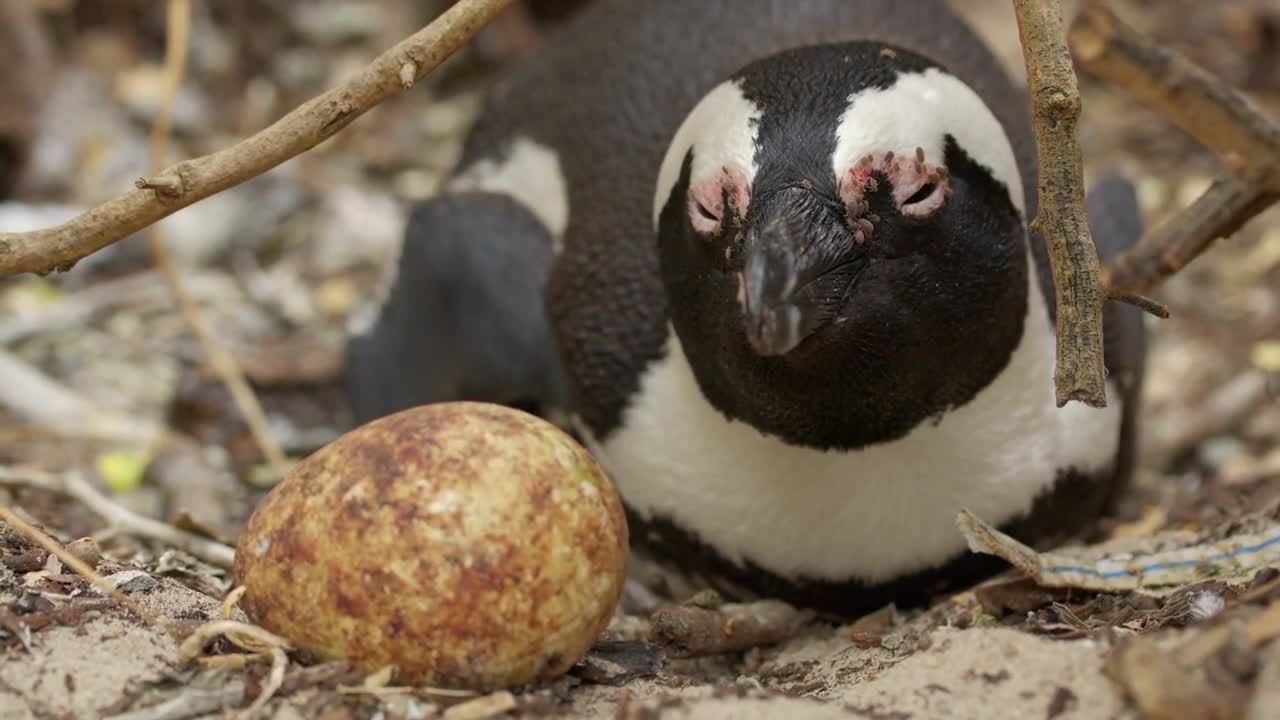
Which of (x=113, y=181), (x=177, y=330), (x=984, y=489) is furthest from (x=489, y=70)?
(x=984, y=489)

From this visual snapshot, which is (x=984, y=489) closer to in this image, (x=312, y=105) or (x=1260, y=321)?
(x=312, y=105)

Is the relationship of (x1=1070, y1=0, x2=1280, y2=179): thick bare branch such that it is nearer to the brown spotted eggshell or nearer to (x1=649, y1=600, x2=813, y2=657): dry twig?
the brown spotted eggshell

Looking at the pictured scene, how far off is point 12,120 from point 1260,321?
4674 mm

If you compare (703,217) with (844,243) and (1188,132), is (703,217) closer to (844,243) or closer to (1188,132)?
(844,243)

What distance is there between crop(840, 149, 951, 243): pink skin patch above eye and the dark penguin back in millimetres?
548

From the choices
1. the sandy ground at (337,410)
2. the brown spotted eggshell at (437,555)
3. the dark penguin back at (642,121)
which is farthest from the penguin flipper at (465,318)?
the brown spotted eggshell at (437,555)

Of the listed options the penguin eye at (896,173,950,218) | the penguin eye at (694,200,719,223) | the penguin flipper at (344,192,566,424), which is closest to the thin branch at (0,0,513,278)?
the penguin eye at (694,200,719,223)

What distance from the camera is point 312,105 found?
231cm

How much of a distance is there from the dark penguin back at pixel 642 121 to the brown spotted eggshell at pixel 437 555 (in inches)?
39.0

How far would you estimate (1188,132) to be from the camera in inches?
72.0

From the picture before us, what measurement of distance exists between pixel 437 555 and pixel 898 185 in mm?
993

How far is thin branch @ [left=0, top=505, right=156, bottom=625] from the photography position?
2266mm

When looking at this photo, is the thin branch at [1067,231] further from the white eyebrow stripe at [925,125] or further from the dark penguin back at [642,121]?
the dark penguin back at [642,121]

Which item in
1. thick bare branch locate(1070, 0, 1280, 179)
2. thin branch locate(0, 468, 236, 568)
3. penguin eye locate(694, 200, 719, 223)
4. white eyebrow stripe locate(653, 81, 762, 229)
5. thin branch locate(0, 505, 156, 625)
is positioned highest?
thick bare branch locate(1070, 0, 1280, 179)
